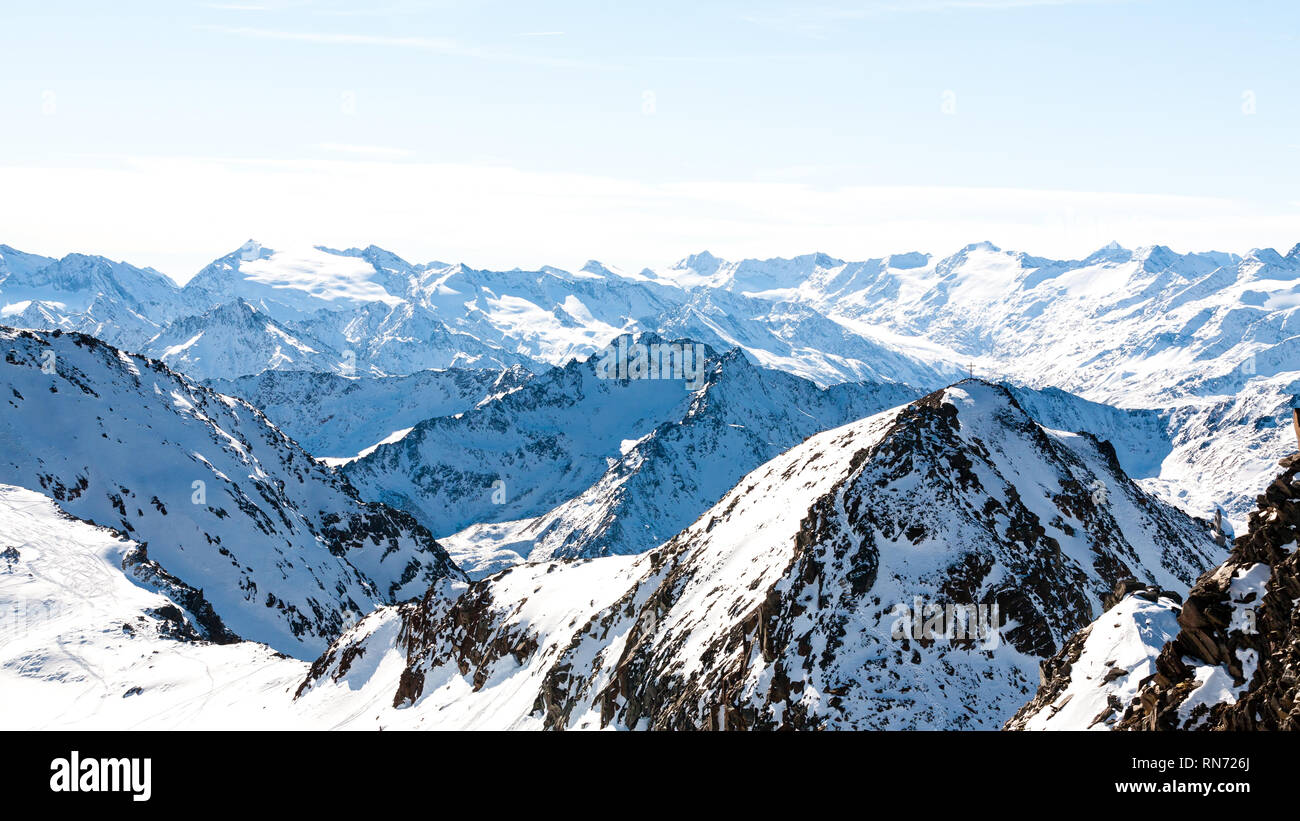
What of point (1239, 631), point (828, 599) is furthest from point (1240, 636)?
point (828, 599)

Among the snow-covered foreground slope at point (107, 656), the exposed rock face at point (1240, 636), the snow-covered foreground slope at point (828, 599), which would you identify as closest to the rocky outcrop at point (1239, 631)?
the exposed rock face at point (1240, 636)

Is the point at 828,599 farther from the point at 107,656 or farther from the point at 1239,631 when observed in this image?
the point at 107,656

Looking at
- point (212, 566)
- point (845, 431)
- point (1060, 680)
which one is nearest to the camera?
point (1060, 680)

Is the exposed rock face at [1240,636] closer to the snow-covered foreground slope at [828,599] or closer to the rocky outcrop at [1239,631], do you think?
the rocky outcrop at [1239,631]

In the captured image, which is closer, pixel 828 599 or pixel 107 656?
pixel 828 599
